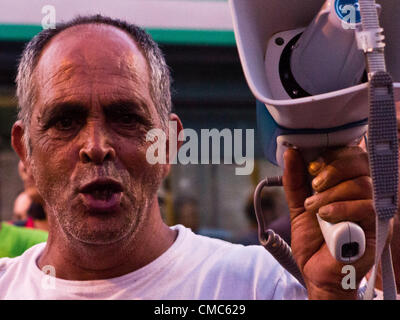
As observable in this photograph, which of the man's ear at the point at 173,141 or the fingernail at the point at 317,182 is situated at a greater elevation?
the man's ear at the point at 173,141

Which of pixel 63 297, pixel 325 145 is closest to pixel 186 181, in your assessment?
pixel 63 297

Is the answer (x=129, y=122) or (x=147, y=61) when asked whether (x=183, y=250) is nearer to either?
(x=129, y=122)

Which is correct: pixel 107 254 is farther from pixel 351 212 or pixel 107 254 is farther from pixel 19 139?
pixel 351 212

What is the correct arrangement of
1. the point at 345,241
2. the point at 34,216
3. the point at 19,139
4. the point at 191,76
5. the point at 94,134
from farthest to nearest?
the point at 34,216, the point at 191,76, the point at 19,139, the point at 94,134, the point at 345,241

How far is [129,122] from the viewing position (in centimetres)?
121

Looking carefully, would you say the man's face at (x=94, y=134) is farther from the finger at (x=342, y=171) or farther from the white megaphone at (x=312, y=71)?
the finger at (x=342, y=171)

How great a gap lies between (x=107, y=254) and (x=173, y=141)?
0.31 meters

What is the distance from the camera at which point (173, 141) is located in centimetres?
139

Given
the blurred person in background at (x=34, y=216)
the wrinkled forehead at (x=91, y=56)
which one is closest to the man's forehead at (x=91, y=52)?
the wrinkled forehead at (x=91, y=56)

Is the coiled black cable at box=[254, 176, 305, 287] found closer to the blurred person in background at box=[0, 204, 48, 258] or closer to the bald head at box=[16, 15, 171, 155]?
the bald head at box=[16, 15, 171, 155]

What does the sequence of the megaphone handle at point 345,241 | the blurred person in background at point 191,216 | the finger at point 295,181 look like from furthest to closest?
1. the blurred person in background at point 191,216
2. the finger at point 295,181
3. the megaphone handle at point 345,241

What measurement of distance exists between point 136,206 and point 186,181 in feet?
7.05

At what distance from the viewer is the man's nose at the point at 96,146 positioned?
3.66 ft

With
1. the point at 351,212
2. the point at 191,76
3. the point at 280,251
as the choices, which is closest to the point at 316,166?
the point at 351,212
